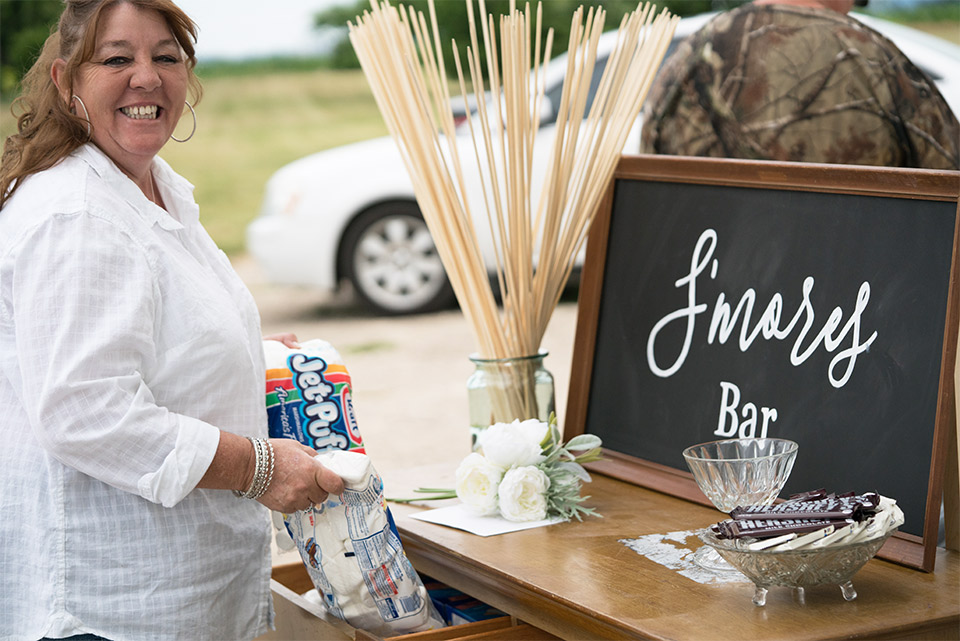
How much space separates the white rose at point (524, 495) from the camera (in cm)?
156

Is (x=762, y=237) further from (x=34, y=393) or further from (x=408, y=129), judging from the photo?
(x=34, y=393)

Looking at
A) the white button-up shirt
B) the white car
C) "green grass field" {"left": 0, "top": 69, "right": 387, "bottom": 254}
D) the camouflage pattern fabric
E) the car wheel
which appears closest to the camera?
the white button-up shirt

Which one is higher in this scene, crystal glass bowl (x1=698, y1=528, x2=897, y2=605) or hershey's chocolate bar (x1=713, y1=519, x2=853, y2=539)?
hershey's chocolate bar (x1=713, y1=519, x2=853, y2=539)

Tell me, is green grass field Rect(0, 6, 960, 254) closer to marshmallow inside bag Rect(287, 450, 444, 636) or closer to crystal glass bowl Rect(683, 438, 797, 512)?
marshmallow inside bag Rect(287, 450, 444, 636)

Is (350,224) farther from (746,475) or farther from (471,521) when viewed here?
(746,475)

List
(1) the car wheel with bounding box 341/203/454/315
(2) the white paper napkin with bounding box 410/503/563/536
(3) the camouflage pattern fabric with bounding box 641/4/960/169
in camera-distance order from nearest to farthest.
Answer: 1. (2) the white paper napkin with bounding box 410/503/563/536
2. (3) the camouflage pattern fabric with bounding box 641/4/960/169
3. (1) the car wheel with bounding box 341/203/454/315

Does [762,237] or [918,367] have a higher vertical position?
[762,237]

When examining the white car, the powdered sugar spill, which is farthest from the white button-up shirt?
the white car

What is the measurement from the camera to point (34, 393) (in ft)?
4.29

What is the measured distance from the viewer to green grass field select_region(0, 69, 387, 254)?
33.7 feet

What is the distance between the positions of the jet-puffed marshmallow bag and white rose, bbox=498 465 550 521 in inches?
6.3

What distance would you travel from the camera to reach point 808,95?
1.71 metres

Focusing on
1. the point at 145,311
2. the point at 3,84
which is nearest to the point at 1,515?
the point at 145,311

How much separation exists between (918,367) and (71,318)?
39.6 inches
